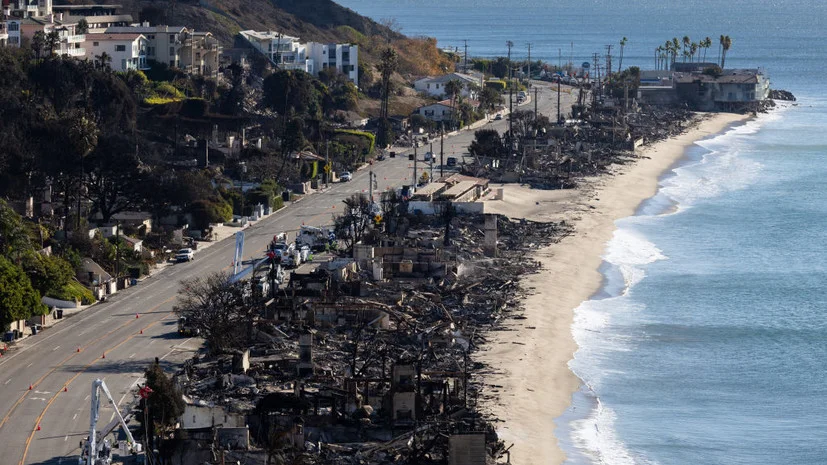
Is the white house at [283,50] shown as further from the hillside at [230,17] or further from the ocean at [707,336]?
the ocean at [707,336]

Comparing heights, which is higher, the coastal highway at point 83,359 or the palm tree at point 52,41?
the palm tree at point 52,41

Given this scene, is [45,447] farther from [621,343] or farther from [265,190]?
[265,190]

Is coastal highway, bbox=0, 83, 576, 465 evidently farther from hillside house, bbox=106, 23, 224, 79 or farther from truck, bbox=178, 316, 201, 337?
hillside house, bbox=106, 23, 224, 79

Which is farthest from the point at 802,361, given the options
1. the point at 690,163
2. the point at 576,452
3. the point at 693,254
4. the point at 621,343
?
the point at 690,163

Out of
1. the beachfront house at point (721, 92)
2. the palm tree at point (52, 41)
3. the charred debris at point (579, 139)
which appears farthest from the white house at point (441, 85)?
the palm tree at point (52, 41)

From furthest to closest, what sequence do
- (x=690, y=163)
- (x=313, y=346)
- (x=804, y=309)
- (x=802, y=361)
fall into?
(x=690, y=163) < (x=804, y=309) < (x=802, y=361) < (x=313, y=346)

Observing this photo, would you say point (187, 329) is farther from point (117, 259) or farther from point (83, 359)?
point (117, 259)
